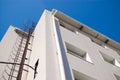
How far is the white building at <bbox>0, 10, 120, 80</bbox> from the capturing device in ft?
19.8

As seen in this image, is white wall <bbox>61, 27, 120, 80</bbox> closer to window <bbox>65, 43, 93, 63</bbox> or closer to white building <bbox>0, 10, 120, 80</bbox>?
white building <bbox>0, 10, 120, 80</bbox>

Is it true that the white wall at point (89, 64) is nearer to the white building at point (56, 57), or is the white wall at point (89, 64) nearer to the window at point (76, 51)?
the white building at point (56, 57)

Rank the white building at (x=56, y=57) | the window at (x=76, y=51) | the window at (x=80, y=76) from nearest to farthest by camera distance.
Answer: the white building at (x=56, y=57)
the window at (x=80, y=76)
the window at (x=76, y=51)

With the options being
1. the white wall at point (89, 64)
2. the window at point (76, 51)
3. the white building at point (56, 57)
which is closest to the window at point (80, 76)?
the white building at point (56, 57)

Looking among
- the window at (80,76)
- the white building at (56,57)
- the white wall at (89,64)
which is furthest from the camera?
the white wall at (89,64)

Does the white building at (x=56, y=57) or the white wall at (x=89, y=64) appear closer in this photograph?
the white building at (x=56, y=57)

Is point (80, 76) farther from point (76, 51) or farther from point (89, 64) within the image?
point (76, 51)

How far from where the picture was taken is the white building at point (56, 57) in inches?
237

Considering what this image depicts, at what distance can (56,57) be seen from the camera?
6555 mm

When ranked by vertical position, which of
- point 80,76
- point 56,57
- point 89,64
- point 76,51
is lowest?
point 80,76

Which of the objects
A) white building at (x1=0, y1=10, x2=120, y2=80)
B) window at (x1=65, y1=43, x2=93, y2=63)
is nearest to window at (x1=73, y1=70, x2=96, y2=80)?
white building at (x1=0, y1=10, x2=120, y2=80)

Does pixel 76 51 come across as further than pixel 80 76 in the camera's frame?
Yes

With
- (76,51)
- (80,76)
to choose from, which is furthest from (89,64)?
(76,51)

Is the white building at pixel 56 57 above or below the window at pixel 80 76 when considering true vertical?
above
